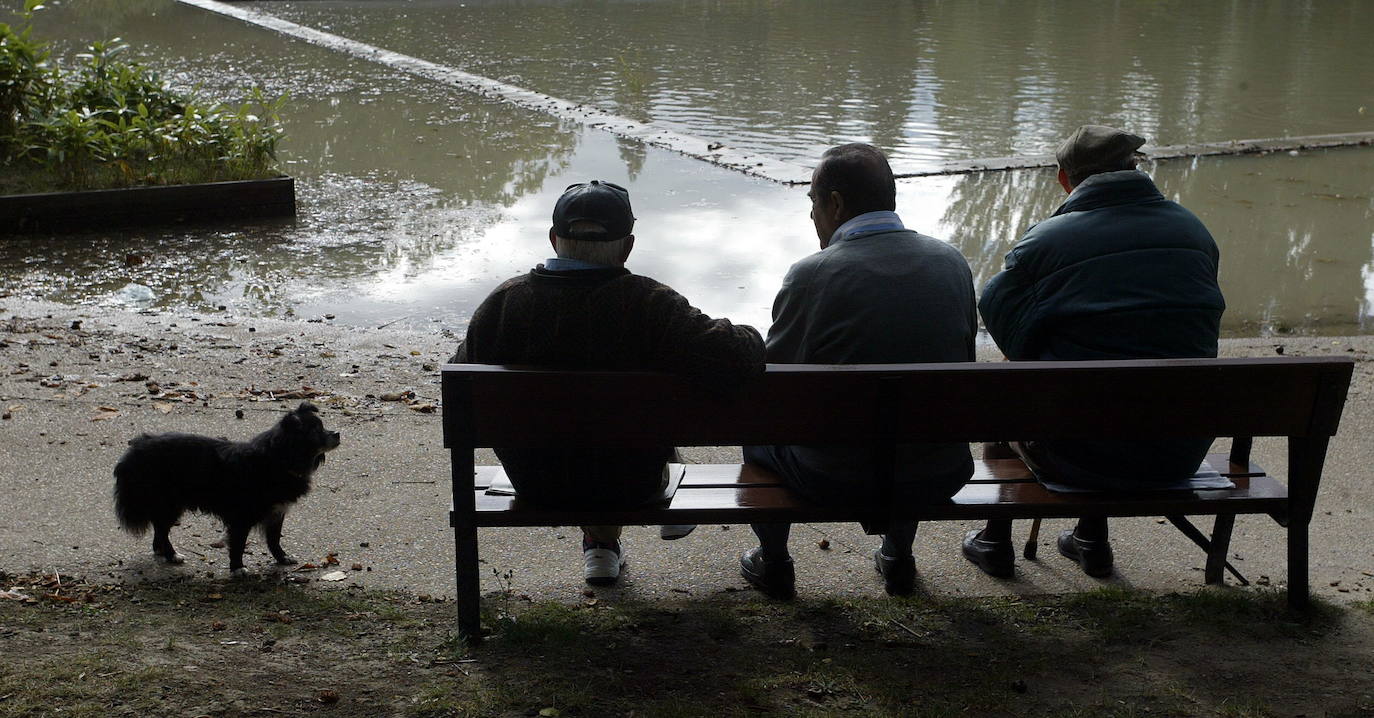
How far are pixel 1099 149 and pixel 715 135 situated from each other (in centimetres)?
1027

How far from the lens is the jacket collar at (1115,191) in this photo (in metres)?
4.04

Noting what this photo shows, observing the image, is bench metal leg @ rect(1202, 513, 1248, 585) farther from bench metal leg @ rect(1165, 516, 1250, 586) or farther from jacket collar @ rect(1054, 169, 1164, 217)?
jacket collar @ rect(1054, 169, 1164, 217)

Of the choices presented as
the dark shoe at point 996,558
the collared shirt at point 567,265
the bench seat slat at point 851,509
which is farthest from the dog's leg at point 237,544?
the dark shoe at point 996,558

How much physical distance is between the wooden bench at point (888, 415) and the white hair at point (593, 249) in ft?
1.15

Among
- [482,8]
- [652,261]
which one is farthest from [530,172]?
[482,8]

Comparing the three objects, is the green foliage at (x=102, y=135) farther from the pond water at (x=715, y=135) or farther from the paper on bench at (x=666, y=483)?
the paper on bench at (x=666, y=483)

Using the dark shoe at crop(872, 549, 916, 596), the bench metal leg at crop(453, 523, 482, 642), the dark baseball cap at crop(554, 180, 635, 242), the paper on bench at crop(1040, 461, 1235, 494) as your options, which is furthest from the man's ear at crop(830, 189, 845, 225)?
the bench metal leg at crop(453, 523, 482, 642)

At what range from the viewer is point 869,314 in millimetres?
3760

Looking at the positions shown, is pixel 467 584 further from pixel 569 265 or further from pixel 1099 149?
pixel 1099 149

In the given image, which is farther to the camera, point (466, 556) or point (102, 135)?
point (102, 135)

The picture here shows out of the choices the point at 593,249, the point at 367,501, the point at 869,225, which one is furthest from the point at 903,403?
the point at 367,501

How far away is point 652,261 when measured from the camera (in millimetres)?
9352

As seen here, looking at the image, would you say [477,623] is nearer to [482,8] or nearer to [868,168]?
[868,168]

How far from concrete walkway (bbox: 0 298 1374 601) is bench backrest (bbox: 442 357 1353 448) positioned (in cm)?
88
